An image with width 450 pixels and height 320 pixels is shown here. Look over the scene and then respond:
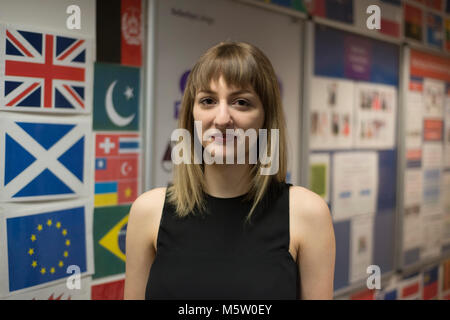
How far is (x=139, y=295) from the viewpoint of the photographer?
1312mm

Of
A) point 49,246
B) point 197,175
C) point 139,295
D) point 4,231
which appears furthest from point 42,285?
point 197,175

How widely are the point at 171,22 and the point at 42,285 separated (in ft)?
3.89

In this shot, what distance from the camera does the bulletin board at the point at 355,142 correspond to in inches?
109

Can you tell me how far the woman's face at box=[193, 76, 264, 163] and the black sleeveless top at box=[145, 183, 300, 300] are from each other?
0.59ft

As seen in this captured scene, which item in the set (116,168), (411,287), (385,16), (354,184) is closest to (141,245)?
(116,168)

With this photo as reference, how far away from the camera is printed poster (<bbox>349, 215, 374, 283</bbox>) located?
9.83ft

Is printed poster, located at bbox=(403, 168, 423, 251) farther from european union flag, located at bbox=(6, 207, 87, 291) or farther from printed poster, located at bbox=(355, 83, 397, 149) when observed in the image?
european union flag, located at bbox=(6, 207, 87, 291)

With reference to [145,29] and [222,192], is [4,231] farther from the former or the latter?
[145,29]

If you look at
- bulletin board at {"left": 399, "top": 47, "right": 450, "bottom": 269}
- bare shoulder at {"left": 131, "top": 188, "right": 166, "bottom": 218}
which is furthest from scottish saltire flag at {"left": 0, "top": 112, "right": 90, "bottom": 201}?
bulletin board at {"left": 399, "top": 47, "right": 450, "bottom": 269}

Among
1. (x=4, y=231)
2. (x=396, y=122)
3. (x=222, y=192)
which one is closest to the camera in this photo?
(x=222, y=192)

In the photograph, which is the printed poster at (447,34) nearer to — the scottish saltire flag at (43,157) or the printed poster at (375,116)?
the printed poster at (375,116)

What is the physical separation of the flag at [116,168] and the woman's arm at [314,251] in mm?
884

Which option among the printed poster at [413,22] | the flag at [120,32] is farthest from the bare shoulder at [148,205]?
the printed poster at [413,22]

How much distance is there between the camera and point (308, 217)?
4.08 ft
